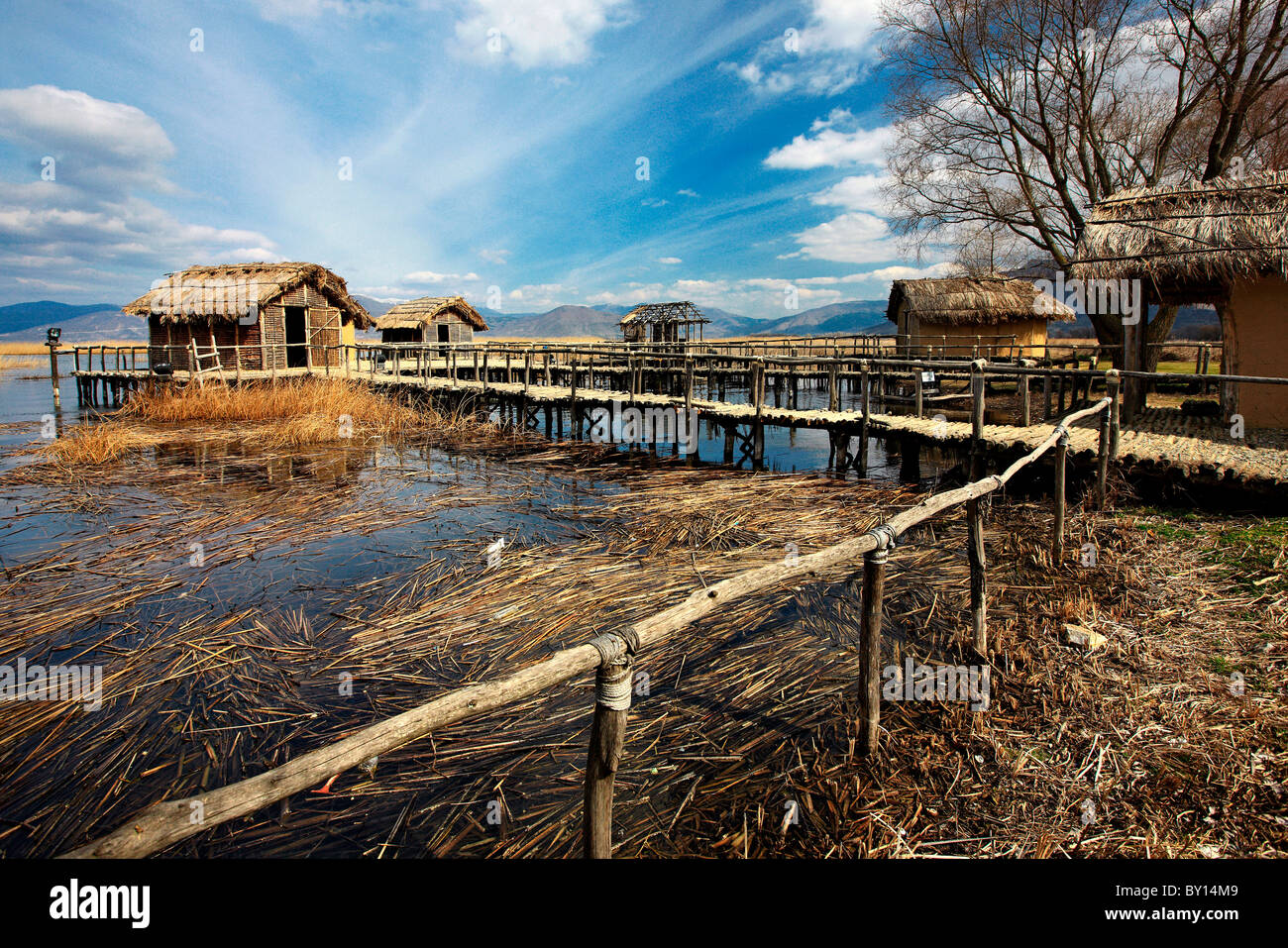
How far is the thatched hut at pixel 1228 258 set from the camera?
9938mm

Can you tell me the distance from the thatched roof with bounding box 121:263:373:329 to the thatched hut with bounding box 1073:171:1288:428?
937 inches

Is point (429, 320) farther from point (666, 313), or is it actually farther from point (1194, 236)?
point (1194, 236)

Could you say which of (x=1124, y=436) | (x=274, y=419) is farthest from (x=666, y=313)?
(x=1124, y=436)

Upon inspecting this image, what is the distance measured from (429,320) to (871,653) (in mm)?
31348

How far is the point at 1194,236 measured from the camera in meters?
10.3

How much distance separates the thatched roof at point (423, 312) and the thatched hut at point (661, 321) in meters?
9.02

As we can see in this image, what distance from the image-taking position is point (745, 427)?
22328 millimetres

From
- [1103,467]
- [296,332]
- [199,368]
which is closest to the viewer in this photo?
[1103,467]

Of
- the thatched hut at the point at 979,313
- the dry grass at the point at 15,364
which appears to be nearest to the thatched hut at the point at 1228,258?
the thatched hut at the point at 979,313

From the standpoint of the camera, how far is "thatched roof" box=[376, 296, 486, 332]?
31.8m

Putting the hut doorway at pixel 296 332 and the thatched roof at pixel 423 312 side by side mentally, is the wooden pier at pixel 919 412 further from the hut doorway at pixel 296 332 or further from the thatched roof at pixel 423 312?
the thatched roof at pixel 423 312
